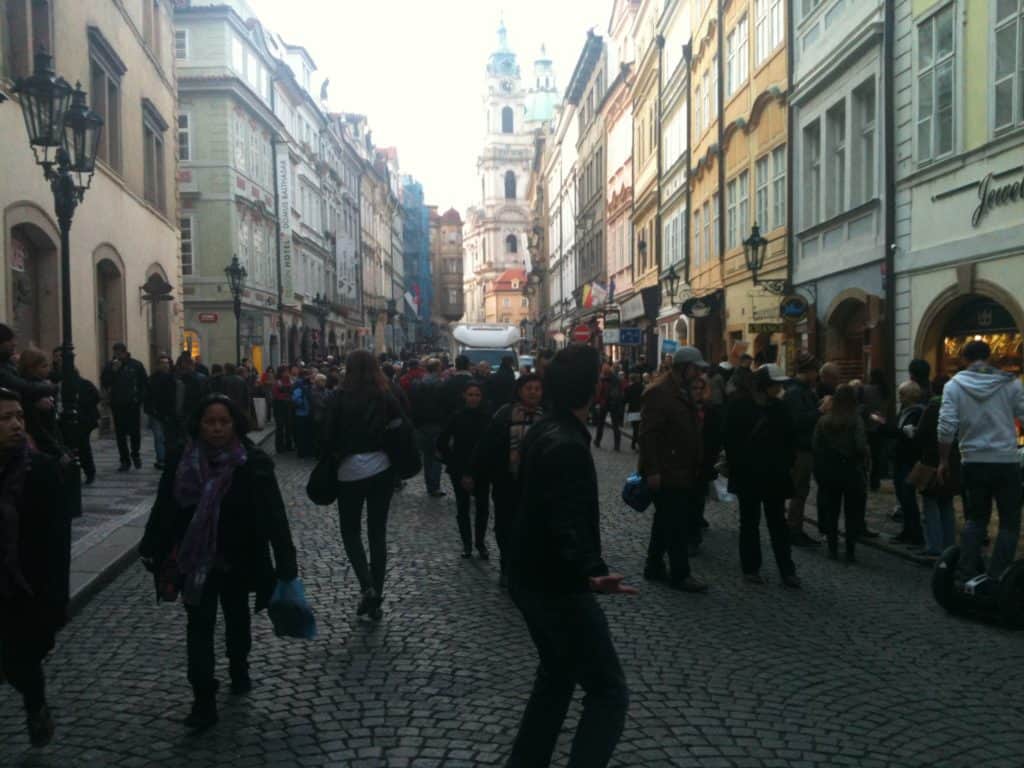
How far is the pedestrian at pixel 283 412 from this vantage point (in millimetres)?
21766

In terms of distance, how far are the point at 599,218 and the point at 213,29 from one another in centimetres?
2184

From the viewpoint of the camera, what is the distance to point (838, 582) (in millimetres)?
8586

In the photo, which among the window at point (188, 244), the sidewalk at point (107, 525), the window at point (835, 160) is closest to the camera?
the sidewalk at point (107, 525)

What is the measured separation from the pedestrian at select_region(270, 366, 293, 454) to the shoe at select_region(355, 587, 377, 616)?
48.1 ft

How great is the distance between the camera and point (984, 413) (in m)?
7.50

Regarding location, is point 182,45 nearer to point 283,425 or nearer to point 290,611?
point 283,425

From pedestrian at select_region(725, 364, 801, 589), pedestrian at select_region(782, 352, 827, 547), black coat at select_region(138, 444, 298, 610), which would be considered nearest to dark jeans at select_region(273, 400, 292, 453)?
pedestrian at select_region(782, 352, 827, 547)

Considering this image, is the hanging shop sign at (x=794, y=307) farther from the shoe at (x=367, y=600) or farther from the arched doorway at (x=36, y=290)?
the shoe at (x=367, y=600)

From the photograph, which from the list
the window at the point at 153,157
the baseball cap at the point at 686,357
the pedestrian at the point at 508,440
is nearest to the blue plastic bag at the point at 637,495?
the pedestrian at the point at 508,440

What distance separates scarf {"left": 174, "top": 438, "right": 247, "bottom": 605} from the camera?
16.8ft

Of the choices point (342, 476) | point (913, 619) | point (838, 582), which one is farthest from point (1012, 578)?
point (342, 476)

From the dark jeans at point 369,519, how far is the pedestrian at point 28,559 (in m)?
2.67

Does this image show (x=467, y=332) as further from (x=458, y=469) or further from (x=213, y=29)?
(x=458, y=469)

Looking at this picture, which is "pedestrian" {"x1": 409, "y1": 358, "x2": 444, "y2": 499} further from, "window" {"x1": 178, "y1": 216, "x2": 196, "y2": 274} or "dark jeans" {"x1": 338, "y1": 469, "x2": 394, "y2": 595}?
"window" {"x1": 178, "y1": 216, "x2": 196, "y2": 274}
